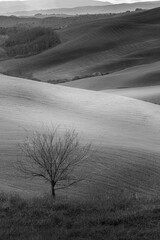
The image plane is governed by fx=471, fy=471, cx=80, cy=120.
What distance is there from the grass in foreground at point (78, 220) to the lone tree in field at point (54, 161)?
3360 mm

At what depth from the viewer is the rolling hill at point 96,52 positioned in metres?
102

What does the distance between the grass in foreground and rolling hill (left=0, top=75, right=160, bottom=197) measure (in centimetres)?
470

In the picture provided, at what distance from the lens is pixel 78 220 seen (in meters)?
10.2

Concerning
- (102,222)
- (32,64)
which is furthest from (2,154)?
(32,64)

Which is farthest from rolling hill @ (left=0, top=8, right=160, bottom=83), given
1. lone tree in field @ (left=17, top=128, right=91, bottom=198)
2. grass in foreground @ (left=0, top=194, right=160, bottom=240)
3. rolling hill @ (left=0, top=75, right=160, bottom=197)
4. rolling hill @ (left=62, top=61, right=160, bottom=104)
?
grass in foreground @ (left=0, top=194, right=160, bottom=240)

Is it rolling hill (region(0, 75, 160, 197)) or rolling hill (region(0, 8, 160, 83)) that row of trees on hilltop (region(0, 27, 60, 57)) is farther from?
rolling hill (region(0, 75, 160, 197))

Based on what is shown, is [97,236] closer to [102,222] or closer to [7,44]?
[102,222]

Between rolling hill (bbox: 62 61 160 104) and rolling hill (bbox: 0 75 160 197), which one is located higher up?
rolling hill (bbox: 62 61 160 104)

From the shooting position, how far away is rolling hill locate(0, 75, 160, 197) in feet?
59.3

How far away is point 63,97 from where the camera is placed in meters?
40.4

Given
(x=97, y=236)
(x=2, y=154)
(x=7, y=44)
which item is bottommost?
(x=97, y=236)

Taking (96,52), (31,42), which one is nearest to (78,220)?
(96,52)

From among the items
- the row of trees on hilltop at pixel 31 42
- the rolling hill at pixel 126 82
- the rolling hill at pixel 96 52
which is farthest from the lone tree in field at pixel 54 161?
the row of trees on hilltop at pixel 31 42

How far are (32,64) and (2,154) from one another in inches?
3776
